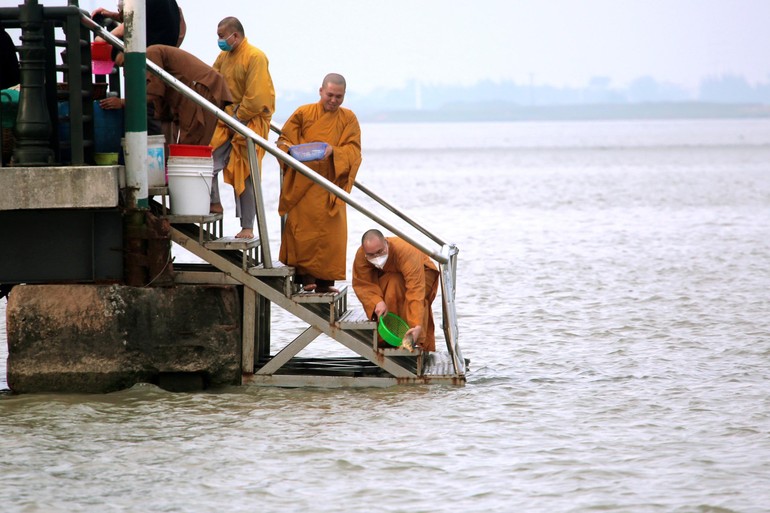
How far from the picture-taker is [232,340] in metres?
8.82

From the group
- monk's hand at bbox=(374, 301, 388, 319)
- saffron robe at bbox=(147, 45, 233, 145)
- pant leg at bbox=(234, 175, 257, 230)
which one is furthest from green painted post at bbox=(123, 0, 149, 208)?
monk's hand at bbox=(374, 301, 388, 319)

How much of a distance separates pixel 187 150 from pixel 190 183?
0.22 metres

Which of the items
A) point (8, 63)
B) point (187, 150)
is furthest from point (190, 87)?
point (8, 63)

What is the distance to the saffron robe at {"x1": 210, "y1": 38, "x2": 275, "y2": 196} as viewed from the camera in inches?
366

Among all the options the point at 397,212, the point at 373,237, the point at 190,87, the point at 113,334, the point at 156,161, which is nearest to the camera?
the point at 113,334

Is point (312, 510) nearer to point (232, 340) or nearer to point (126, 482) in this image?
point (126, 482)

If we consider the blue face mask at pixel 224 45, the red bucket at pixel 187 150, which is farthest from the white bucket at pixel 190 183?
the blue face mask at pixel 224 45

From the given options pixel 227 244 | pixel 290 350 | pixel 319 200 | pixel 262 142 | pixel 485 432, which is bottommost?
pixel 485 432

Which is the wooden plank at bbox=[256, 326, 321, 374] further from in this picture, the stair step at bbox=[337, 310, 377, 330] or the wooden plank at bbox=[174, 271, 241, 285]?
the wooden plank at bbox=[174, 271, 241, 285]

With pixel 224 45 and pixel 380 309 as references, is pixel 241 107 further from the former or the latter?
pixel 380 309

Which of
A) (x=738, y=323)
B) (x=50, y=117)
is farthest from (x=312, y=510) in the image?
(x=738, y=323)

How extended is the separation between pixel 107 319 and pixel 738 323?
6491 millimetres

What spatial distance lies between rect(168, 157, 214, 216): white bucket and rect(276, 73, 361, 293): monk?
1.88ft

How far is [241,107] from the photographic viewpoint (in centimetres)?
935
